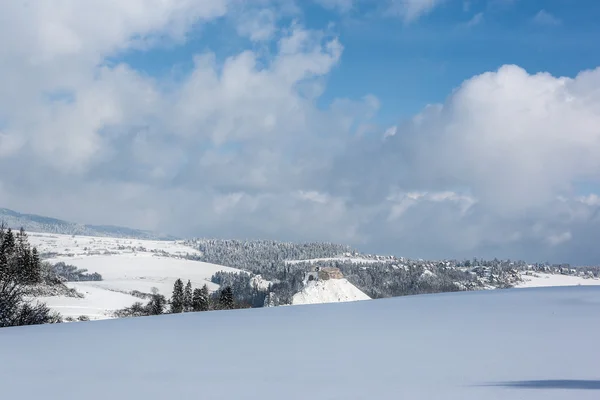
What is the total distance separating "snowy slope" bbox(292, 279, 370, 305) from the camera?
7019 cm

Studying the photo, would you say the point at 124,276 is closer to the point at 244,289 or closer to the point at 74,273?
the point at 74,273

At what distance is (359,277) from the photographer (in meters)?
111

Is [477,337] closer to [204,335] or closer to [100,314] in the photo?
[204,335]

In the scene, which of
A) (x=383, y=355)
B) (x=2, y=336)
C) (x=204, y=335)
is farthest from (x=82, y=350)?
(x=383, y=355)

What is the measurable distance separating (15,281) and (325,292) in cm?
4850

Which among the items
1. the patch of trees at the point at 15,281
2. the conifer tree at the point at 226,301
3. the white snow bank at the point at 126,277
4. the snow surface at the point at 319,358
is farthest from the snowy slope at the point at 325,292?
the snow surface at the point at 319,358

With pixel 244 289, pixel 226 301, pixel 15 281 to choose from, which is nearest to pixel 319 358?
pixel 15 281

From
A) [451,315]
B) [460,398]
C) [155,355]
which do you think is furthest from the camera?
[451,315]

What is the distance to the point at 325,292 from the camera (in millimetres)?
72375

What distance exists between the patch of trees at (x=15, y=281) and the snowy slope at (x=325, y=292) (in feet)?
138

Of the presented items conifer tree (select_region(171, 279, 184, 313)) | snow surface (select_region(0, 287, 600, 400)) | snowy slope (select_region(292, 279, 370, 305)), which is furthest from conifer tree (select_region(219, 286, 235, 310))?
snow surface (select_region(0, 287, 600, 400))

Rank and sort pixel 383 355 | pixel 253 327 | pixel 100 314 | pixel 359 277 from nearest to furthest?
1. pixel 383 355
2. pixel 253 327
3. pixel 100 314
4. pixel 359 277

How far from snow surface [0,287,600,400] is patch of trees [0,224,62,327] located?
53.3 feet

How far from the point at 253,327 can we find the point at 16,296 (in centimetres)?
2146
